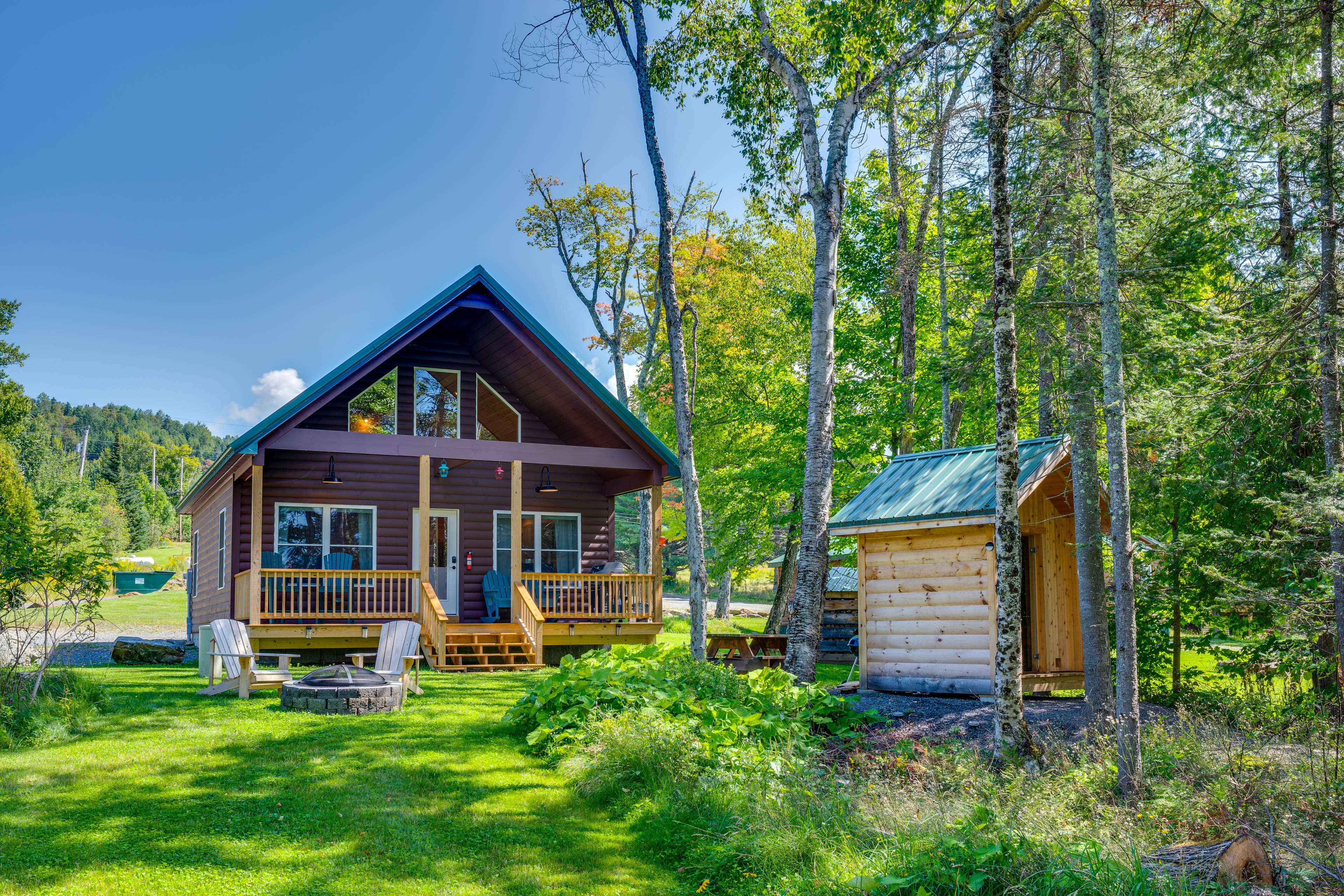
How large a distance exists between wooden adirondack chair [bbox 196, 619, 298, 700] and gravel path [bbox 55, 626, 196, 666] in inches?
46.0

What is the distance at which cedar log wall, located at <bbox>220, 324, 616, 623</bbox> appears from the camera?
1480 centimetres

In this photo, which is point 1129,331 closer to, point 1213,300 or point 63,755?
point 1213,300

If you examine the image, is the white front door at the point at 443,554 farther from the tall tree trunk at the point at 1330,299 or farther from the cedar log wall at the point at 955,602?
the tall tree trunk at the point at 1330,299

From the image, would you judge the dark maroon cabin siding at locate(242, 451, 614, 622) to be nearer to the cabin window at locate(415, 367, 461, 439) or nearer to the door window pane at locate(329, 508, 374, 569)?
the door window pane at locate(329, 508, 374, 569)

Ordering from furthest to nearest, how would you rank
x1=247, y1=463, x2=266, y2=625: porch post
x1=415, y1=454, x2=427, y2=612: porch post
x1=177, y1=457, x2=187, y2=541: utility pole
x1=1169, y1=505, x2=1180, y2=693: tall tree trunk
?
x1=177, y1=457, x2=187, y2=541: utility pole < x1=415, y1=454, x2=427, y2=612: porch post < x1=247, y1=463, x2=266, y2=625: porch post < x1=1169, y1=505, x2=1180, y2=693: tall tree trunk

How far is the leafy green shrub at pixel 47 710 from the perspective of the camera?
22.0 ft

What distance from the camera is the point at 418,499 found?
15664 millimetres

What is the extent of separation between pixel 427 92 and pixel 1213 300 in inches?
709

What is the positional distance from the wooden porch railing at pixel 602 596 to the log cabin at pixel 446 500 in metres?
0.04

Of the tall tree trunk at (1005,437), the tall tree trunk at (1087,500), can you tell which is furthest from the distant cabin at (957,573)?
the tall tree trunk at (1005,437)

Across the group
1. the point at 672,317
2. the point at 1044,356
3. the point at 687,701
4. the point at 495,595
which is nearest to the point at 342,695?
the point at 687,701

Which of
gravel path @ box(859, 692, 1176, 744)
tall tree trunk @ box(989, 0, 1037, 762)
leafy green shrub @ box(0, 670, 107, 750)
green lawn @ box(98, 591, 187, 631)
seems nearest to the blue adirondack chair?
gravel path @ box(859, 692, 1176, 744)

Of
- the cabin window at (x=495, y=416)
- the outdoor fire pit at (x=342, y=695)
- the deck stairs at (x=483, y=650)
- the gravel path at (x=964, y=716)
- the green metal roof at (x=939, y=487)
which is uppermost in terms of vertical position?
the cabin window at (x=495, y=416)

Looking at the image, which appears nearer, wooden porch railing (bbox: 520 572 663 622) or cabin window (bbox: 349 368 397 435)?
wooden porch railing (bbox: 520 572 663 622)
